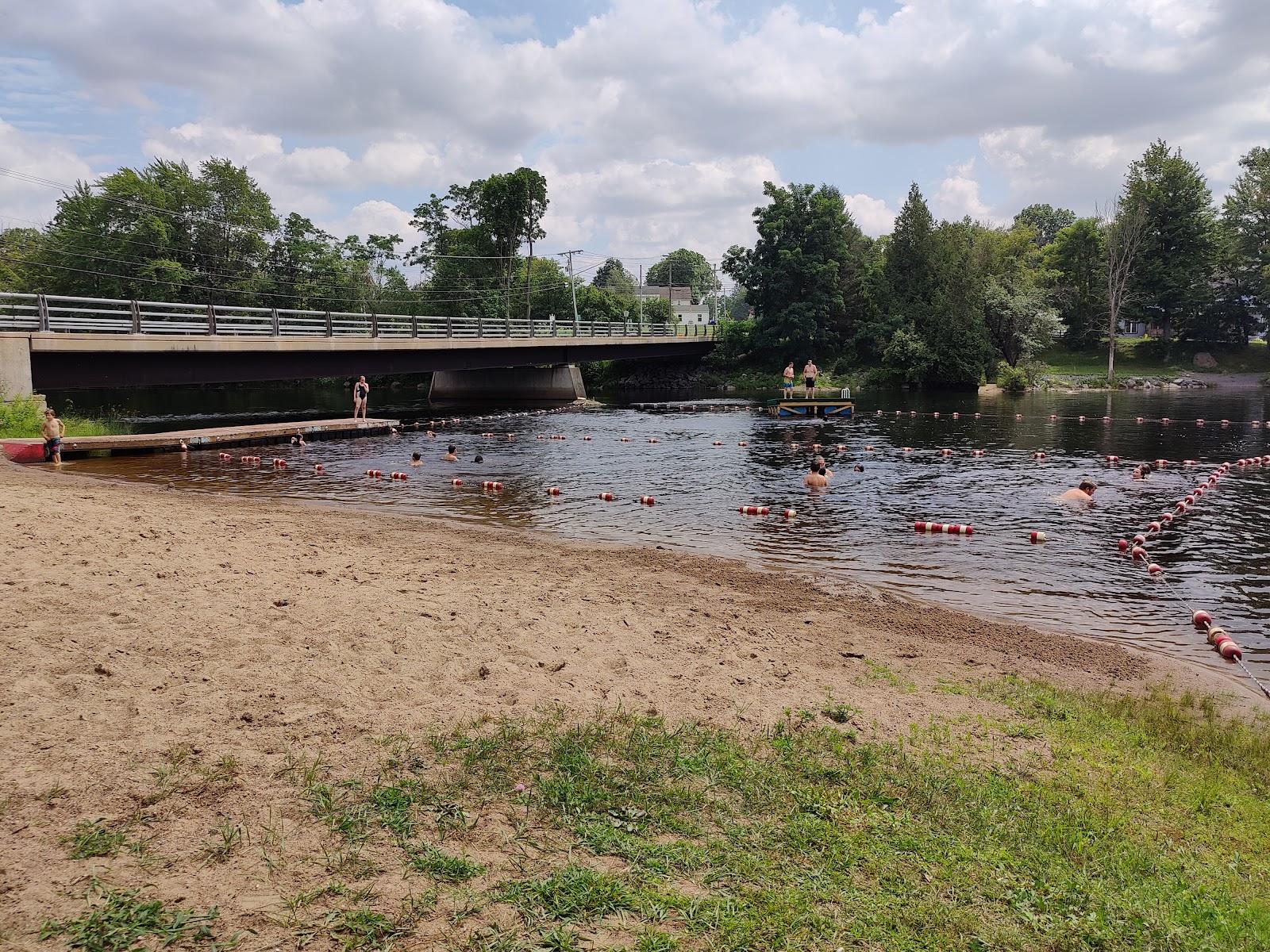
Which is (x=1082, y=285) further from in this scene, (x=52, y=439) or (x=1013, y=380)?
(x=52, y=439)

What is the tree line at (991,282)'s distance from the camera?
72.2 meters

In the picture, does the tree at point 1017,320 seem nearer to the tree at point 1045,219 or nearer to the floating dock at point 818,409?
the floating dock at point 818,409

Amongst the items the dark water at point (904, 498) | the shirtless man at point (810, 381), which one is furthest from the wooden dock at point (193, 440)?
the shirtless man at point (810, 381)

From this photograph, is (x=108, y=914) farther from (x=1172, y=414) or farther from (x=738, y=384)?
(x=738, y=384)

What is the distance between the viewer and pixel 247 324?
A: 5234 cm

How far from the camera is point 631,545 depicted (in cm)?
1595

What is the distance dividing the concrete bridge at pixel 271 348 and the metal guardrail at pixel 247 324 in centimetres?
10

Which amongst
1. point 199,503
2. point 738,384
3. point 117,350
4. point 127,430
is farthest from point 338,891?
point 738,384

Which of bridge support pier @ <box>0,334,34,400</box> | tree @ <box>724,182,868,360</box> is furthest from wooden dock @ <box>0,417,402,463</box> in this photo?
tree @ <box>724,182,868,360</box>

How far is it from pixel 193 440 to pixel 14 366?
6.23 m

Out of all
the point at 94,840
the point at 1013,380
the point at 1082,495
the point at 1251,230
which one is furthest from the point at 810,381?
the point at 1251,230

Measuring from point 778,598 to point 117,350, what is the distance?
29015mm

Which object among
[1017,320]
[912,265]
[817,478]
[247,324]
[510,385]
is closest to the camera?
[817,478]

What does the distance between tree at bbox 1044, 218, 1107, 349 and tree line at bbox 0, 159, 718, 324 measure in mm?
47226
